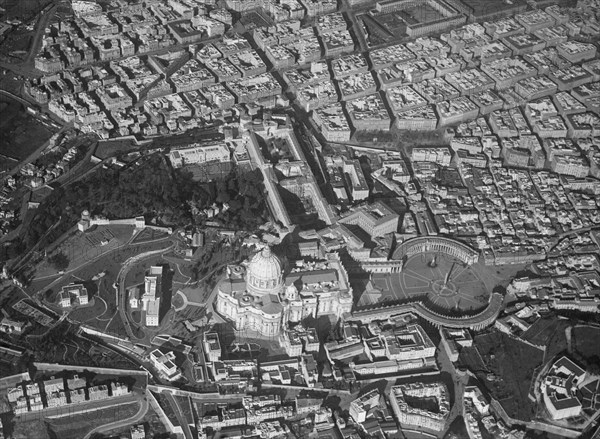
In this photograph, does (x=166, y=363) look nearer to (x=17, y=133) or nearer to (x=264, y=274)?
(x=264, y=274)

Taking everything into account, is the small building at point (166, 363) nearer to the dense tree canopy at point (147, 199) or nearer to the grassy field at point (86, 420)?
the grassy field at point (86, 420)

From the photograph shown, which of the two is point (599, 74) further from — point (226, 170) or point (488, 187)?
point (226, 170)

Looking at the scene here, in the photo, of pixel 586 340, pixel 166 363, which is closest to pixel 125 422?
pixel 166 363

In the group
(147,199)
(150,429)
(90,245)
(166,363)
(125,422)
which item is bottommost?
(150,429)

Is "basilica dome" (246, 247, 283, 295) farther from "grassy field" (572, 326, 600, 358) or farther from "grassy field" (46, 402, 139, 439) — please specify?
"grassy field" (572, 326, 600, 358)

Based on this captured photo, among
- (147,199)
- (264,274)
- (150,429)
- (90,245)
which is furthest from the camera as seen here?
(147,199)

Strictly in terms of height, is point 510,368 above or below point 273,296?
below

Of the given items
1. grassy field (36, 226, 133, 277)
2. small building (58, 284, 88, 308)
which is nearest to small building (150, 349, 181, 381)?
small building (58, 284, 88, 308)

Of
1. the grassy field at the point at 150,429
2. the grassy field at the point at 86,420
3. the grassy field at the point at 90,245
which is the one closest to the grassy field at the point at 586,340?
the grassy field at the point at 150,429
